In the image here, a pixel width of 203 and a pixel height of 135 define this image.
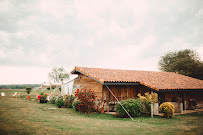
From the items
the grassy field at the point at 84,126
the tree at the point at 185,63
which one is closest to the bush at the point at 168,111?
the grassy field at the point at 84,126

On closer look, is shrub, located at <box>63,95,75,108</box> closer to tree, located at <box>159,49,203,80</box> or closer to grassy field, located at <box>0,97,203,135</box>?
grassy field, located at <box>0,97,203,135</box>

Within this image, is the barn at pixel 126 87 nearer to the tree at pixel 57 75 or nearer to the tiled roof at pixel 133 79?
the tiled roof at pixel 133 79

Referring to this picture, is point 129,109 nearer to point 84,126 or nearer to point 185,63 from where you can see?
point 84,126

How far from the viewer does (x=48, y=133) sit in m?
5.62

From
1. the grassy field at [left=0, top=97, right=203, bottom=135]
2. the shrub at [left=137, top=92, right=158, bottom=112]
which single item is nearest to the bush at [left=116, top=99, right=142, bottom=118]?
the shrub at [left=137, top=92, right=158, bottom=112]

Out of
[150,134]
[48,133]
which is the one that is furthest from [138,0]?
[48,133]

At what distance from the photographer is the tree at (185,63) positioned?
3111 centimetres

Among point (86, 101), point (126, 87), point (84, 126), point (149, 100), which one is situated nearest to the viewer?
point (84, 126)

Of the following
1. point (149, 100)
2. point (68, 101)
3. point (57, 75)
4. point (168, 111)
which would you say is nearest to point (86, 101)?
point (68, 101)

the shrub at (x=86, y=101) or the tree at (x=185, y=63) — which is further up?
the tree at (x=185, y=63)

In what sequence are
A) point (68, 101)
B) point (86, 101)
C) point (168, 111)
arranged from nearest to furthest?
point (168, 111) → point (86, 101) → point (68, 101)

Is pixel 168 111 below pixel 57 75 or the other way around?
below

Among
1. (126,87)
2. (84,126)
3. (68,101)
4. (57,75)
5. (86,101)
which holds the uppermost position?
(57,75)

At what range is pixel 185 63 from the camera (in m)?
32.8
